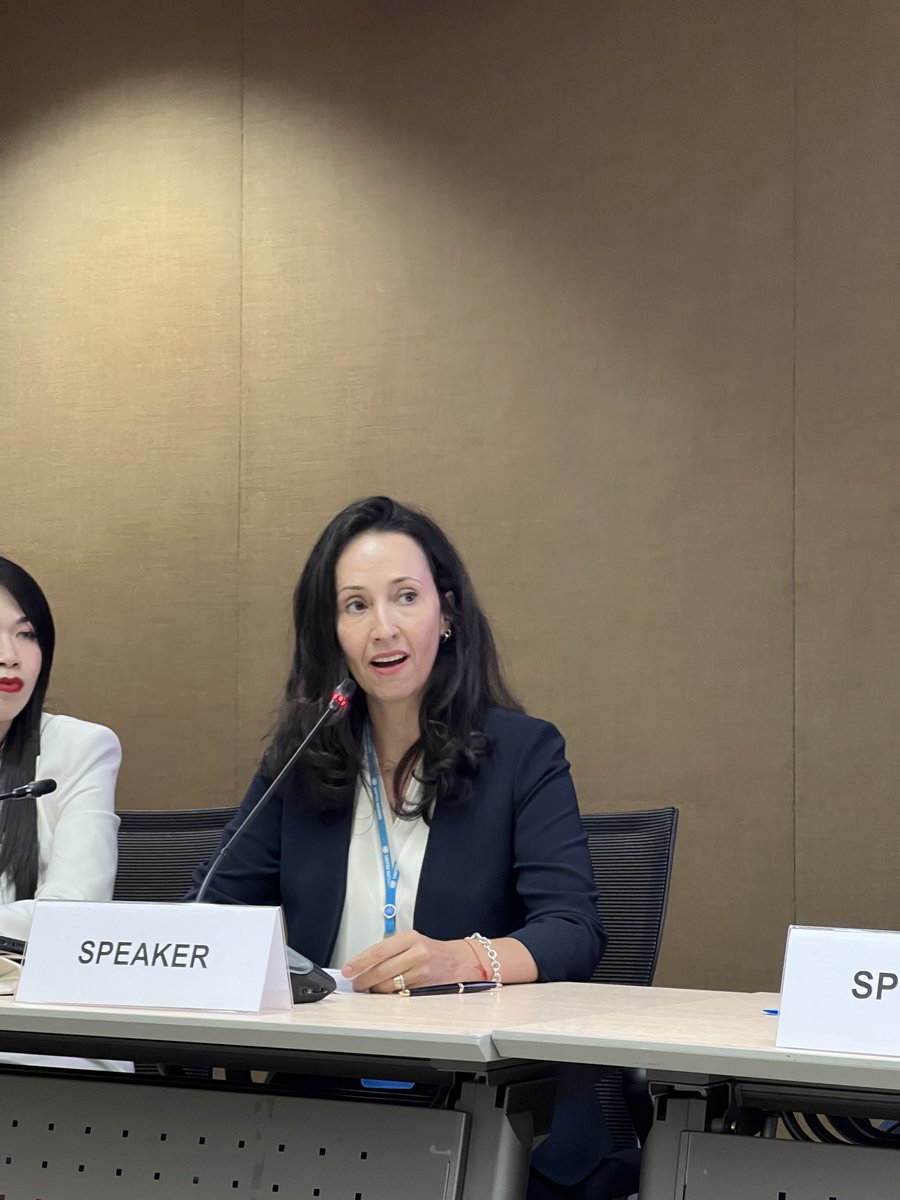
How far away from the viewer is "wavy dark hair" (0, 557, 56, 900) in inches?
93.2

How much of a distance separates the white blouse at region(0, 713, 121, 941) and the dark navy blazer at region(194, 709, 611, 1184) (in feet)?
0.90

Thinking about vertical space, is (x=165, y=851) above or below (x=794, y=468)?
below

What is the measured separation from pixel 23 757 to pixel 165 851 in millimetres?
293

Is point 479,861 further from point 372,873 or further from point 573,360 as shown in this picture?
point 573,360

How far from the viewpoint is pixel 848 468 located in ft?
10.6

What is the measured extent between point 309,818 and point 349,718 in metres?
0.17

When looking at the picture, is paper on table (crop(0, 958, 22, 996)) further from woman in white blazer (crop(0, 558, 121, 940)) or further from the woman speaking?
woman in white blazer (crop(0, 558, 121, 940))

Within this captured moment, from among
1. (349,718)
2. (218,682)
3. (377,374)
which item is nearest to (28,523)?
(218,682)

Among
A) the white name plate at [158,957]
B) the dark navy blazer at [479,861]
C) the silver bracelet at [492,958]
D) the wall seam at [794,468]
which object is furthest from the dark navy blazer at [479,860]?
the wall seam at [794,468]

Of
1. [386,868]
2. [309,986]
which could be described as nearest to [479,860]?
[386,868]

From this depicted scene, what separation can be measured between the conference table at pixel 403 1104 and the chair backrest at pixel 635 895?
0.59m

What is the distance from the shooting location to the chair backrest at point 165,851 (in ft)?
7.93

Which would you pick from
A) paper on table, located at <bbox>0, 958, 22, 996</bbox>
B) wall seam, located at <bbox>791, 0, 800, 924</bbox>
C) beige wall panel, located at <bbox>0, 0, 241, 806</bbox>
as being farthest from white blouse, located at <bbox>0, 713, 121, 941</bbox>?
wall seam, located at <bbox>791, 0, 800, 924</bbox>

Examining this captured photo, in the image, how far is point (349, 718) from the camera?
7.33 feet
